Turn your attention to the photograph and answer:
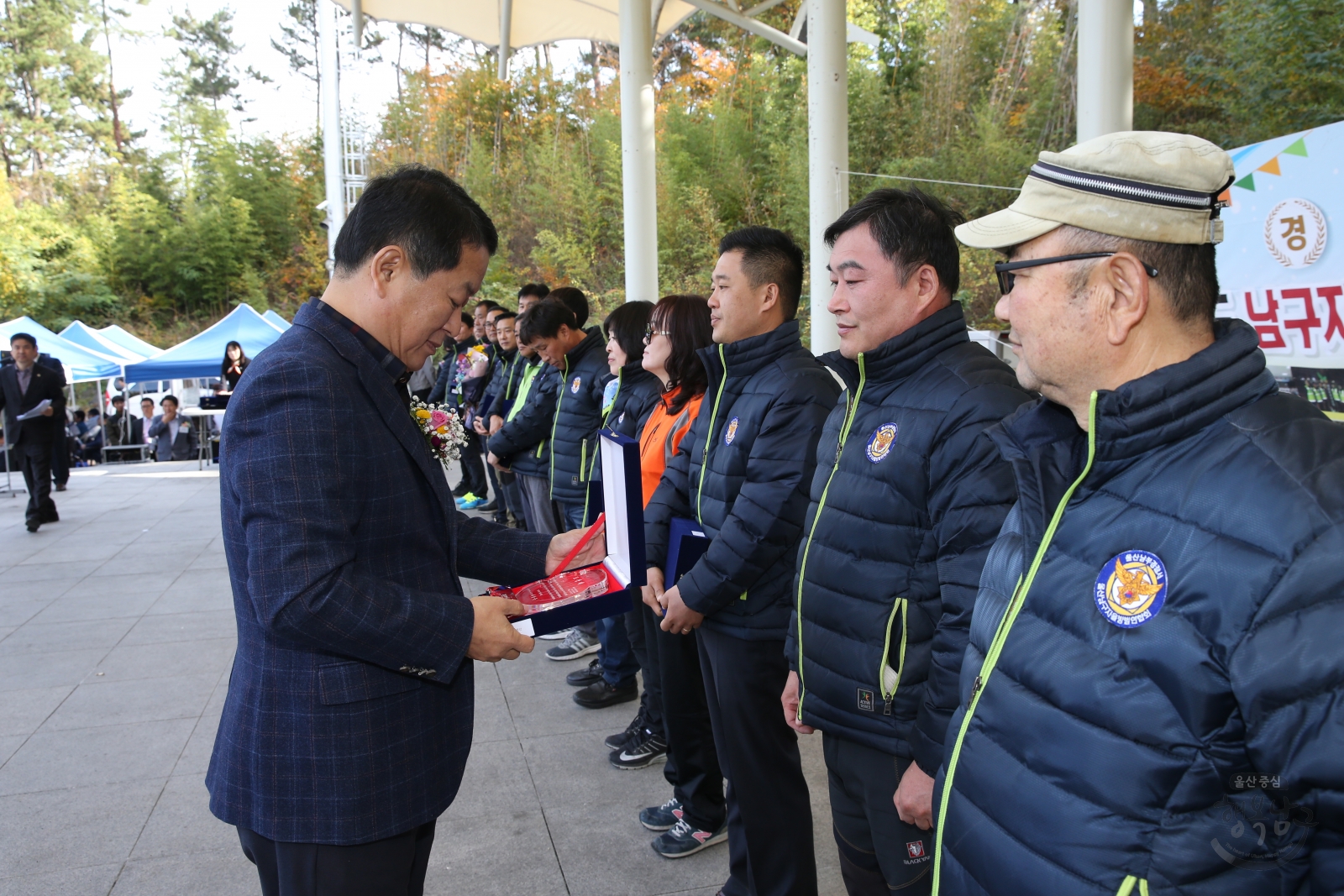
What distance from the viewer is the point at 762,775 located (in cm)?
274

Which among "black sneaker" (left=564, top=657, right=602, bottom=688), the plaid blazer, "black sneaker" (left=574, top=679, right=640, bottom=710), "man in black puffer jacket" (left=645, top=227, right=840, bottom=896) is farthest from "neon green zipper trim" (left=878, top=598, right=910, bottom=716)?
"black sneaker" (left=564, top=657, right=602, bottom=688)

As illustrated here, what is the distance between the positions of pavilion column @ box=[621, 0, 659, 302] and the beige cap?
564cm

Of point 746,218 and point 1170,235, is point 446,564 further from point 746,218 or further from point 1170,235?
point 746,218

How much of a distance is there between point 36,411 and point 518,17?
6993mm

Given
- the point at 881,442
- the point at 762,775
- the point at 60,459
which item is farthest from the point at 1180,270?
the point at 60,459

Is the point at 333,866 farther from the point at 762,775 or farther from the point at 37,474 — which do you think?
the point at 37,474

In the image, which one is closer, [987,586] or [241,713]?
[987,586]

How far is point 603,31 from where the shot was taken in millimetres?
10945

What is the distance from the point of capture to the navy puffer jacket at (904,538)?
1.85 metres

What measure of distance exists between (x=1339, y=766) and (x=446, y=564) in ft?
4.95

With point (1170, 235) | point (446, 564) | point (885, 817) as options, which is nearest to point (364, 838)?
point (446, 564)

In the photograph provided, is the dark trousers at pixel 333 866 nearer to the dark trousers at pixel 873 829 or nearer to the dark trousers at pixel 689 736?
the dark trousers at pixel 873 829

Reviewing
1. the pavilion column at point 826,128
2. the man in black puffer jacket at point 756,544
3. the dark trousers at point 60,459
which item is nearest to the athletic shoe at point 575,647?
the pavilion column at point 826,128

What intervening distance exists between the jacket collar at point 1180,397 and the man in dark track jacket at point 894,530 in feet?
2.23
